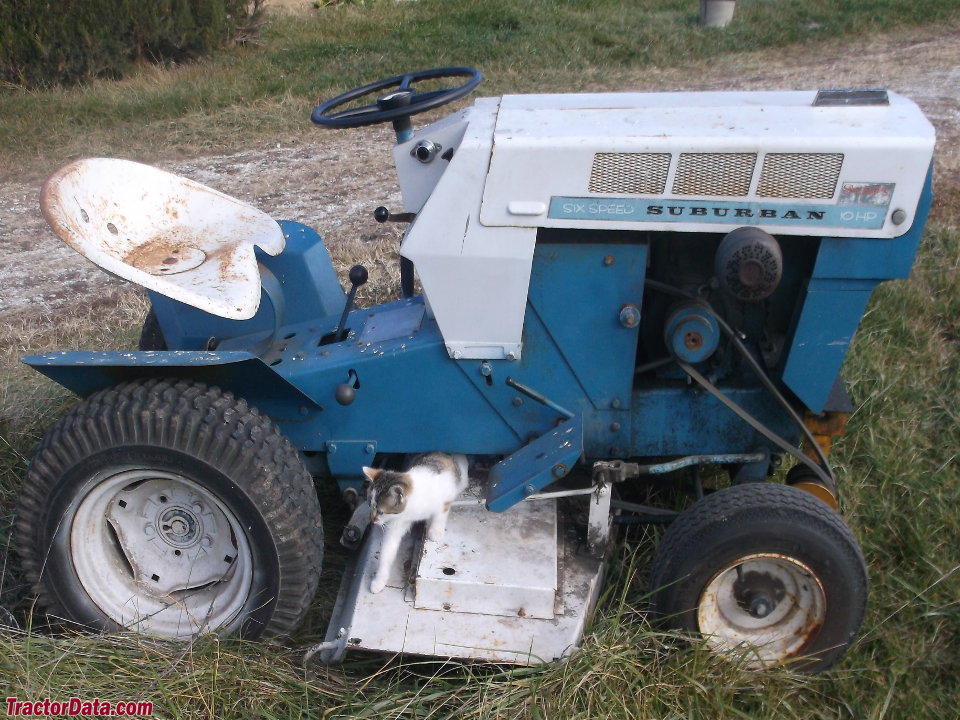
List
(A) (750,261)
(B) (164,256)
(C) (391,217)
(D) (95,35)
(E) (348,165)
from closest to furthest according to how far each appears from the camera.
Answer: (A) (750,261)
(B) (164,256)
(C) (391,217)
(E) (348,165)
(D) (95,35)

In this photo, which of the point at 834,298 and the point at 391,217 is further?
the point at 391,217

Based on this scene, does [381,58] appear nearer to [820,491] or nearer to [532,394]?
[532,394]

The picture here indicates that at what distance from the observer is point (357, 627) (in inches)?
97.6

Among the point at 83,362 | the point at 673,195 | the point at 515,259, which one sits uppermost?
the point at 673,195

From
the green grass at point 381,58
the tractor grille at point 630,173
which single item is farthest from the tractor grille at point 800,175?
the green grass at point 381,58

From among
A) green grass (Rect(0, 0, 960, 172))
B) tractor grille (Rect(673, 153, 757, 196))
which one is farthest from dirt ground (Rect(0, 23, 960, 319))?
tractor grille (Rect(673, 153, 757, 196))

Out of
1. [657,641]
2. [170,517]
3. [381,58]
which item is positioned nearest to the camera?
[657,641]

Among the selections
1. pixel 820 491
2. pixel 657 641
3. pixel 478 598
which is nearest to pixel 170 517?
pixel 478 598

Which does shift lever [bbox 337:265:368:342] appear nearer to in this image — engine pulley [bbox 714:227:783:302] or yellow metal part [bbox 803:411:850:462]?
engine pulley [bbox 714:227:783:302]

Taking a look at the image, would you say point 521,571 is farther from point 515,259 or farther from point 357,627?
point 515,259

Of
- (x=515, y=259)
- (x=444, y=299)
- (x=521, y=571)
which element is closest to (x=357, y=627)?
(x=521, y=571)

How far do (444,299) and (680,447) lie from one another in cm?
86

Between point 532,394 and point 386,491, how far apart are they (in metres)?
0.50

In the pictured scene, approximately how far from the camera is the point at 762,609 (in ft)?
7.89
